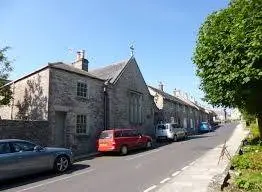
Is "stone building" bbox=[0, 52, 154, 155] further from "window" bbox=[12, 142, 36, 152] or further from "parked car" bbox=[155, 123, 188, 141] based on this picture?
"window" bbox=[12, 142, 36, 152]

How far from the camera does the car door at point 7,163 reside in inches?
526

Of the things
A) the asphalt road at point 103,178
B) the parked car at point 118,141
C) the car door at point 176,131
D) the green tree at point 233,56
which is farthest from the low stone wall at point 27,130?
the car door at point 176,131

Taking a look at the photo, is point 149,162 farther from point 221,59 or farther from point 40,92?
point 40,92

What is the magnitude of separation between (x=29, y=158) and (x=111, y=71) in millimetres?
18461

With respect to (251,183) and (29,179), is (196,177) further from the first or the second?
(29,179)

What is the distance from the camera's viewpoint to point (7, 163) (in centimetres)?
1351

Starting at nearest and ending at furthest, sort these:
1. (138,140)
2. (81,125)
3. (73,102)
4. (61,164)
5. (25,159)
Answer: (25,159) < (61,164) < (73,102) < (138,140) < (81,125)

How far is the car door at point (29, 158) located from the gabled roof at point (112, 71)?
14.6 m

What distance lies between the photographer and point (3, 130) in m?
18.5

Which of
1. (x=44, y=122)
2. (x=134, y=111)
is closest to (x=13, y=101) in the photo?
(x=44, y=122)

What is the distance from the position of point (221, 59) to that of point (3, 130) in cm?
1166

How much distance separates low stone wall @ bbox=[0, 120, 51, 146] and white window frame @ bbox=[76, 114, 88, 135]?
10.6ft

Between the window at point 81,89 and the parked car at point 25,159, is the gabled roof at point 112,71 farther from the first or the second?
the parked car at point 25,159

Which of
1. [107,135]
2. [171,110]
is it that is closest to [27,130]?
[107,135]
